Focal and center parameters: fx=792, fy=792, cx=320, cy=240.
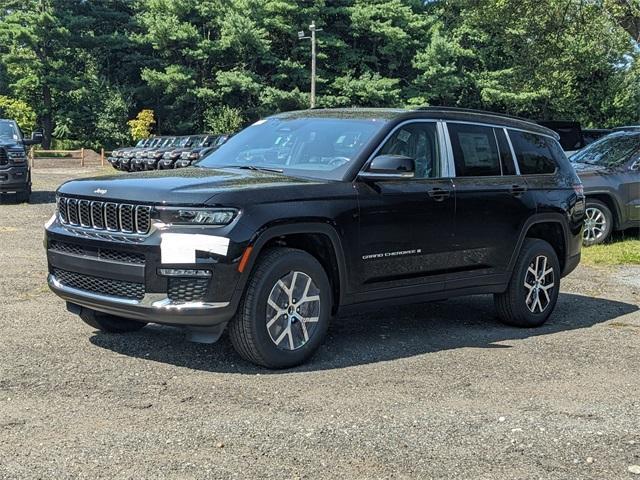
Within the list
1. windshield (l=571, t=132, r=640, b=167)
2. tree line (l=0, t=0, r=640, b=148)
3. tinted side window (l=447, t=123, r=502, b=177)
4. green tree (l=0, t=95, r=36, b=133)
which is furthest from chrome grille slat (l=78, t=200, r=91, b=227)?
green tree (l=0, t=95, r=36, b=133)

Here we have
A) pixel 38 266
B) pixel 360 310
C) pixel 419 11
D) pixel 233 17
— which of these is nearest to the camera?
pixel 360 310

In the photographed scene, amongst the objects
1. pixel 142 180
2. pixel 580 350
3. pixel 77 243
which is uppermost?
pixel 142 180

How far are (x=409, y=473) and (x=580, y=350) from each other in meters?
3.12

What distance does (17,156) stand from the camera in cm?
1680

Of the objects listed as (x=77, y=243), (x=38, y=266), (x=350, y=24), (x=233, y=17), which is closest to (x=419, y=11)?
(x=350, y=24)

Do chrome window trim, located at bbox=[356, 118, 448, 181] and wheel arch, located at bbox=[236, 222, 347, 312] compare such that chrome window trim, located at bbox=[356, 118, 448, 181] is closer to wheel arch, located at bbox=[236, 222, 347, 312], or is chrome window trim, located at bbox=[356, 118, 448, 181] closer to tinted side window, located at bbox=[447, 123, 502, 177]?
tinted side window, located at bbox=[447, 123, 502, 177]

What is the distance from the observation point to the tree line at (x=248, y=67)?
163 feet

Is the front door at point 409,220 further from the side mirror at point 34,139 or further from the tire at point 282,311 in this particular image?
the side mirror at point 34,139

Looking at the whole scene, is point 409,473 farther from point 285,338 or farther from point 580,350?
point 580,350

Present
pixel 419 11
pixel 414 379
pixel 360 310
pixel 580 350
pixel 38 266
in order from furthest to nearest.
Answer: pixel 419 11 → pixel 38 266 → pixel 580 350 → pixel 360 310 → pixel 414 379

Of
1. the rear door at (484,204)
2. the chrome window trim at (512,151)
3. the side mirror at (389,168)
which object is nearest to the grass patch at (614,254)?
the chrome window trim at (512,151)

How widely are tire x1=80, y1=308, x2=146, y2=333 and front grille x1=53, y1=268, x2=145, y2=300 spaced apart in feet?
1.61

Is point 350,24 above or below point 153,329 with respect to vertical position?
above

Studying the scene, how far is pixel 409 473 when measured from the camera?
12.2ft
